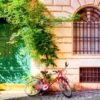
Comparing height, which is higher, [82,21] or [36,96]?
[82,21]

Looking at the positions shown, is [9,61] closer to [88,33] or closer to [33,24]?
[33,24]

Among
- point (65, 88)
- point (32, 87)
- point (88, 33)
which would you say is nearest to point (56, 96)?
point (65, 88)

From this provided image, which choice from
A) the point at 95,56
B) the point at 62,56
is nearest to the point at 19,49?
the point at 62,56

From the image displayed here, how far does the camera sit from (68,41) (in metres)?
18.8

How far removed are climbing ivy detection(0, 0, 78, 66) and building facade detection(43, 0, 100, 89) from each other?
306 millimetres

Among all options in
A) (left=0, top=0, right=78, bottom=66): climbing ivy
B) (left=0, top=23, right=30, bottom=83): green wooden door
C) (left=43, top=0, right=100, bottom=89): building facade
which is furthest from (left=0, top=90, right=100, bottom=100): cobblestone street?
(left=0, top=0, right=78, bottom=66): climbing ivy

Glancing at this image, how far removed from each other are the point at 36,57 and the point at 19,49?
1008 millimetres

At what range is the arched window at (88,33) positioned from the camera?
19094 mm

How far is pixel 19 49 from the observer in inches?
755

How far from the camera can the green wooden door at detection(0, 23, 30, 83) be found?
19188 mm

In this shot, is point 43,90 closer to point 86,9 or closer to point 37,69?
point 37,69

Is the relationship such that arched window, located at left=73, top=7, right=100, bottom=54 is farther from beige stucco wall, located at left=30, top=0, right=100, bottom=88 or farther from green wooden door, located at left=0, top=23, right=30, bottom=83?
green wooden door, located at left=0, top=23, right=30, bottom=83

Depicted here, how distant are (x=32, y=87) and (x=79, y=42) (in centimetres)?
278

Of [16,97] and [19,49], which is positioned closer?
[16,97]
